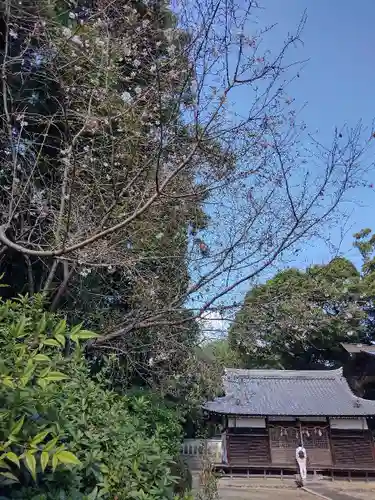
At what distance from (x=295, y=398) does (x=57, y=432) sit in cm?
1707

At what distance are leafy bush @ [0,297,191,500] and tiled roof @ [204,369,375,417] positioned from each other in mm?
12761

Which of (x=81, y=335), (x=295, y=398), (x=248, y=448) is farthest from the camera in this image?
(x=295, y=398)

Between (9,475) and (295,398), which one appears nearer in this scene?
(9,475)

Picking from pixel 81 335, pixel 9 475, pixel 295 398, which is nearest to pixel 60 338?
pixel 81 335

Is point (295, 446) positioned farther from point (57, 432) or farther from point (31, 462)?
point (31, 462)

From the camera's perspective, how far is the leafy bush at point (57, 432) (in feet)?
4.30

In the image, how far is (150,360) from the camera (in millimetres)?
5055

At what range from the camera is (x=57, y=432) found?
1.49m

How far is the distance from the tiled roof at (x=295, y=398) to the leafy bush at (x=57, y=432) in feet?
41.9

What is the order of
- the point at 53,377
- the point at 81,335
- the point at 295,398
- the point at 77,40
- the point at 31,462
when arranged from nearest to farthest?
the point at 31,462, the point at 53,377, the point at 81,335, the point at 77,40, the point at 295,398

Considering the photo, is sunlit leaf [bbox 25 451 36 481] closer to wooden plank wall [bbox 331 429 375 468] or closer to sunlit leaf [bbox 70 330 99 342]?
sunlit leaf [bbox 70 330 99 342]

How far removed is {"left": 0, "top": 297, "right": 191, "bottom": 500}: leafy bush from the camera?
1311 millimetres

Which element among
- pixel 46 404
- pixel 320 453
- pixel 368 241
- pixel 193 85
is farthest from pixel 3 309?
pixel 368 241

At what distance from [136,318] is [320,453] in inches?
554
